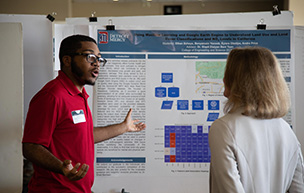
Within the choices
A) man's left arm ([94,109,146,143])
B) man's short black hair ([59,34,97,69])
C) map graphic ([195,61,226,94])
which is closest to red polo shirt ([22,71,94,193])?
man's short black hair ([59,34,97,69])

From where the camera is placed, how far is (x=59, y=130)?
1627mm

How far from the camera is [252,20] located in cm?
249

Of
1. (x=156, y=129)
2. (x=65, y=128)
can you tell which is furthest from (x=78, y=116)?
(x=156, y=129)

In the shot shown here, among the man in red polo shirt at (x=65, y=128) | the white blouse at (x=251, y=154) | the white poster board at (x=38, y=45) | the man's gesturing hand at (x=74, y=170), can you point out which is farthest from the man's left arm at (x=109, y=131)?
the white blouse at (x=251, y=154)

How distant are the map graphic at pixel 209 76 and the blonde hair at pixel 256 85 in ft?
3.58

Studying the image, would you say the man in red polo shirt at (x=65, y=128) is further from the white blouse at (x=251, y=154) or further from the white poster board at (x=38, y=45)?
the white poster board at (x=38, y=45)

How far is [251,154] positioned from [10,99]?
5.82 ft

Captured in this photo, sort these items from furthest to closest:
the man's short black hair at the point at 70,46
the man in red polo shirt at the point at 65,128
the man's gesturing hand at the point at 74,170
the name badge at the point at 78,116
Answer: the man's short black hair at the point at 70,46, the name badge at the point at 78,116, the man in red polo shirt at the point at 65,128, the man's gesturing hand at the point at 74,170

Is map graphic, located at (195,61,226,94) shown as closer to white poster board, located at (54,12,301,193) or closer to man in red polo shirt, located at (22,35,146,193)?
white poster board, located at (54,12,301,193)

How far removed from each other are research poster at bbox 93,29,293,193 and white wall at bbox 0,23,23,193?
554mm

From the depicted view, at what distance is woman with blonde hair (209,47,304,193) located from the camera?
128 cm

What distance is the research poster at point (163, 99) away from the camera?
2422 mm

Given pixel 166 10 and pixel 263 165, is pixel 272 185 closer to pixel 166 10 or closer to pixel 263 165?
pixel 263 165

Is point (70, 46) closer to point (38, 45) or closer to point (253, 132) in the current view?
point (38, 45)
